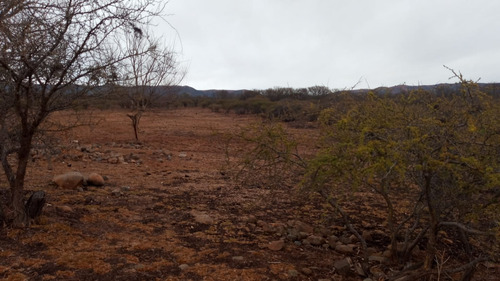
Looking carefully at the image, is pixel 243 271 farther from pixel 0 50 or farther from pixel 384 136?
pixel 0 50

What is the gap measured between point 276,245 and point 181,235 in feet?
4.07

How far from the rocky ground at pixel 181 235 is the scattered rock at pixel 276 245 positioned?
0.02 meters

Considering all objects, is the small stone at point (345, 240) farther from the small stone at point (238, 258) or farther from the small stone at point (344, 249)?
the small stone at point (238, 258)

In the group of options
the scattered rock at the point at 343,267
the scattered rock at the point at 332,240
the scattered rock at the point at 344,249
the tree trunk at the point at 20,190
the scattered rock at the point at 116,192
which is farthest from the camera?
the scattered rock at the point at 116,192

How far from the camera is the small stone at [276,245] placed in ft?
14.4

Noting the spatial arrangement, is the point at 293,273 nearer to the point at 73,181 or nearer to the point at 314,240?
the point at 314,240

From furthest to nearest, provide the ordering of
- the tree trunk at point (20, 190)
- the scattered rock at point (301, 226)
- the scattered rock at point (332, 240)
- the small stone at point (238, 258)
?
the scattered rock at point (301, 226) → the scattered rock at point (332, 240) → the tree trunk at point (20, 190) → the small stone at point (238, 258)

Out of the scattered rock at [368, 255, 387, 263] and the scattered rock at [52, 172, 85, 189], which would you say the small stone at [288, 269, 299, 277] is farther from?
the scattered rock at [52, 172, 85, 189]

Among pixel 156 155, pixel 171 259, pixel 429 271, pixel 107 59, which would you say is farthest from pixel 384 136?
pixel 156 155

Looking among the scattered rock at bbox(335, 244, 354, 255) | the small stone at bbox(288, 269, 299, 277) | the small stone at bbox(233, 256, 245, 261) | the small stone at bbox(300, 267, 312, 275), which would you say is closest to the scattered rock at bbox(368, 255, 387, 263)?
the scattered rock at bbox(335, 244, 354, 255)

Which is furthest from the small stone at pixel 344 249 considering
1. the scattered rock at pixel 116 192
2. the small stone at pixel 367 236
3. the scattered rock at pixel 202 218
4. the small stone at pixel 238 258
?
the scattered rock at pixel 116 192

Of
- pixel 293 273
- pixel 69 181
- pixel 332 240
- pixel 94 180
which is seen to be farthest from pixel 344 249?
pixel 69 181

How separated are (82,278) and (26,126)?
Result: 195 cm

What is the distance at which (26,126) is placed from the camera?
13.8 ft
